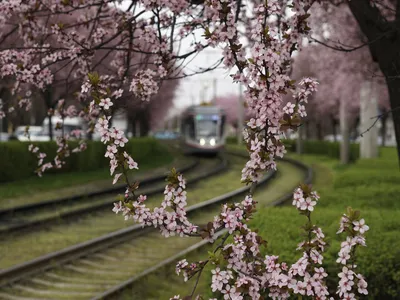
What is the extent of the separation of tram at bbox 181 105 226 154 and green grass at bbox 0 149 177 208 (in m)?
10.5

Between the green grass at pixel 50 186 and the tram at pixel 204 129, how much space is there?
1048cm

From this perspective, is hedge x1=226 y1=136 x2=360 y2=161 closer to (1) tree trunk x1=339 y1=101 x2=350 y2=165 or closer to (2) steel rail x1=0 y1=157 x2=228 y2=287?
(1) tree trunk x1=339 y1=101 x2=350 y2=165

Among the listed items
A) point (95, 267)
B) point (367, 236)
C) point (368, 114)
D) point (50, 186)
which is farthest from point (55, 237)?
point (368, 114)

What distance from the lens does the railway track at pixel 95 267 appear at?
832cm

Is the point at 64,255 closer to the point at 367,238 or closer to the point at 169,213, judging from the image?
the point at 367,238

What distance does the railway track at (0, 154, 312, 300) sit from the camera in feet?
27.3

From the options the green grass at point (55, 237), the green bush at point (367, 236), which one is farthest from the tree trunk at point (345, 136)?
the green bush at point (367, 236)

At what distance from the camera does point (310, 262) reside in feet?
13.2

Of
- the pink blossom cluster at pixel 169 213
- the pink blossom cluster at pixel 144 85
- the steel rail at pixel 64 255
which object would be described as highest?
the pink blossom cluster at pixel 144 85

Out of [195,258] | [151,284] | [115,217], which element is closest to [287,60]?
[151,284]

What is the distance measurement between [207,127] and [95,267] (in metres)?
26.6

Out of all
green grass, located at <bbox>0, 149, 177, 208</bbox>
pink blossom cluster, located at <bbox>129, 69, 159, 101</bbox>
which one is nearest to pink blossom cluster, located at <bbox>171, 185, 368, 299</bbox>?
pink blossom cluster, located at <bbox>129, 69, 159, 101</bbox>

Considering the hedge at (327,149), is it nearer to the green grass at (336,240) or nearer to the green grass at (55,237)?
the green grass at (55,237)

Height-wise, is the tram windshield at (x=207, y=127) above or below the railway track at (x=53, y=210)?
above
